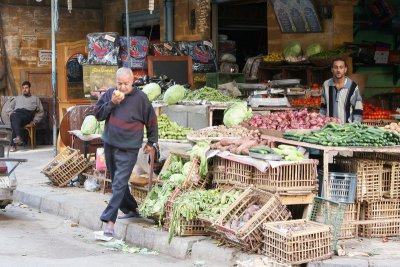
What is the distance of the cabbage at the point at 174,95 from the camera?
39.9ft

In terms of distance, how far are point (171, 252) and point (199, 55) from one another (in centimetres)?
755

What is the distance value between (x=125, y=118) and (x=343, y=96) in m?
2.92

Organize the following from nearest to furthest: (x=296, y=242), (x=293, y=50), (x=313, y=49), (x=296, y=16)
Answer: (x=296, y=242) < (x=313, y=49) < (x=293, y=50) < (x=296, y=16)

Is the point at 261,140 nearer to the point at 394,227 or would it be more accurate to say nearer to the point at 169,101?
the point at 394,227

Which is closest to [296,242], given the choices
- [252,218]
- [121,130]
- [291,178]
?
[252,218]

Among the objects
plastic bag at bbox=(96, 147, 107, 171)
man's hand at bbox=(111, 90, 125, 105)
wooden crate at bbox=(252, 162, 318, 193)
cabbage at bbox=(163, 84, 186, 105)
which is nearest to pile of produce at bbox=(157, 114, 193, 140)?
cabbage at bbox=(163, 84, 186, 105)

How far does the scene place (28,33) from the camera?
781 inches

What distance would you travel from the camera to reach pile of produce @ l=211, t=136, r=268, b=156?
347 inches

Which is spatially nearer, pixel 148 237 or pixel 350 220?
pixel 350 220

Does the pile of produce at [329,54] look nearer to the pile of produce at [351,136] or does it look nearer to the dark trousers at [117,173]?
the pile of produce at [351,136]

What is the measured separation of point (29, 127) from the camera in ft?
59.5

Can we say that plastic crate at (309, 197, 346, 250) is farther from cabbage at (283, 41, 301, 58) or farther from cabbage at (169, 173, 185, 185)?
cabbage at (283, 41, 301, 58)

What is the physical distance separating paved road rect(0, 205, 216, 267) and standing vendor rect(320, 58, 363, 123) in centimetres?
321

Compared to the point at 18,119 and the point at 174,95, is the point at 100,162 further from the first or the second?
the point at 18,119
